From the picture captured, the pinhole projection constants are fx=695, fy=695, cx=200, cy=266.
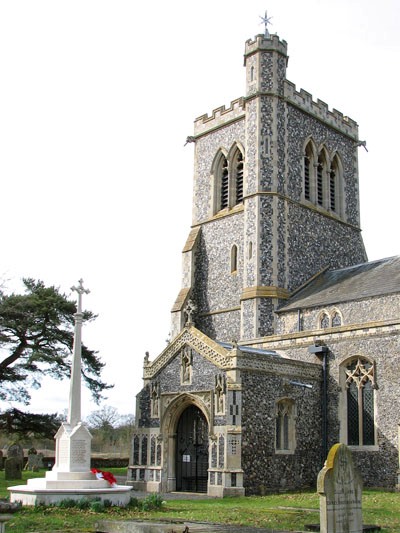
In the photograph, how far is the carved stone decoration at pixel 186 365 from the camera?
2270 centimetres

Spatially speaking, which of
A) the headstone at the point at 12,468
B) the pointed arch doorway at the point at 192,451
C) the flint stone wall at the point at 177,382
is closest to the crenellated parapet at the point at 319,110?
the flint stone wall at the point at 177,382

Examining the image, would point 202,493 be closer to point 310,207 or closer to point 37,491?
point 37,491

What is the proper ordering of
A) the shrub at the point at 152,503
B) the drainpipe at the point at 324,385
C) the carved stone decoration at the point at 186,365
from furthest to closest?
the drainpipe at the point at 324,385, the carved stone decoration at the point at 186,365, the shrub at the point at 152,503

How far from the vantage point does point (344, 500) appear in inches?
413

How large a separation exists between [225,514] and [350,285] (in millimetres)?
14398

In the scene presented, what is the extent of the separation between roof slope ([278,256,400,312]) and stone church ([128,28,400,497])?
0.28 ft

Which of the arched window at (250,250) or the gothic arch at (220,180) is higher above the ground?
the gothic arch at (220,180)

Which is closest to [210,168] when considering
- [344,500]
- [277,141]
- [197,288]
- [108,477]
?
[277,141]

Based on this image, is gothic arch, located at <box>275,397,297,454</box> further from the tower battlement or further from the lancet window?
the tower battlement

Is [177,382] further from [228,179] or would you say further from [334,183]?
[334,183]

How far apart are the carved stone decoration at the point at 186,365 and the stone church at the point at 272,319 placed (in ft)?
0.25

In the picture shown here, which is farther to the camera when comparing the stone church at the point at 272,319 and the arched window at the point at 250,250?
the arched window at the point at 250,250

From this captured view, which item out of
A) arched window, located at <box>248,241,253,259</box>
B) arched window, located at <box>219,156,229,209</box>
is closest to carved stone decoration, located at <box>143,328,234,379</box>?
arched window, located at <box>248,241,253,259</box>

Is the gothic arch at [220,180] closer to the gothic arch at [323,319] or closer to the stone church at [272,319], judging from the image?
the stone church at [272,319]
